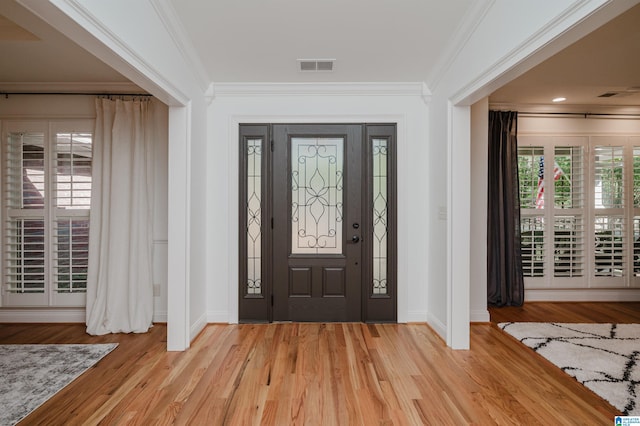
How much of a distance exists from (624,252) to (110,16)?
20.4ft

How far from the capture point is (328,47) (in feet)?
10.4

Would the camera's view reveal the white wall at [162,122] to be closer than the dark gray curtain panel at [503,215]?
Yes

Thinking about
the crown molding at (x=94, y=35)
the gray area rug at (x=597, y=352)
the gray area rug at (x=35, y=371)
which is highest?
the crown molding at (x=94, y=35)

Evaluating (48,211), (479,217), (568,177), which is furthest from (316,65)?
(568,177)

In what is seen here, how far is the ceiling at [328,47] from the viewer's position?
8.70 feet

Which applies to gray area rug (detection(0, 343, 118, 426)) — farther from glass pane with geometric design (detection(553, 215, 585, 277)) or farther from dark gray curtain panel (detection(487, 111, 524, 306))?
glass pane with geometric design (detection(553, 215, 585, 277))

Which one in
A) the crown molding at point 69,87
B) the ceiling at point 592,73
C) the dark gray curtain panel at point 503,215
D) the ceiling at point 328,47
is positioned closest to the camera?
the ceiling at point 328,47

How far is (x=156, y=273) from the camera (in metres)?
3.93

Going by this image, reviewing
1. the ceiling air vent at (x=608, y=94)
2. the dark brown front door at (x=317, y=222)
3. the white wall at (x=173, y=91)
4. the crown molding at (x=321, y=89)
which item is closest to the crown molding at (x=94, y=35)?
the white wall at (x=173, y=91)

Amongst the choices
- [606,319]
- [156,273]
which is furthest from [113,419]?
[606,319]

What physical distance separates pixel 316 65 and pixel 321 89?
1.43 feet

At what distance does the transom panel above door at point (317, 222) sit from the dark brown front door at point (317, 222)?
1 cm

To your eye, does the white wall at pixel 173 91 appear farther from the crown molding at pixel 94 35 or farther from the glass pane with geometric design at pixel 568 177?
the glass pane with geometric design at pixel 568 177

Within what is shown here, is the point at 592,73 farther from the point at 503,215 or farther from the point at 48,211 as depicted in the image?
the point at 48,211
